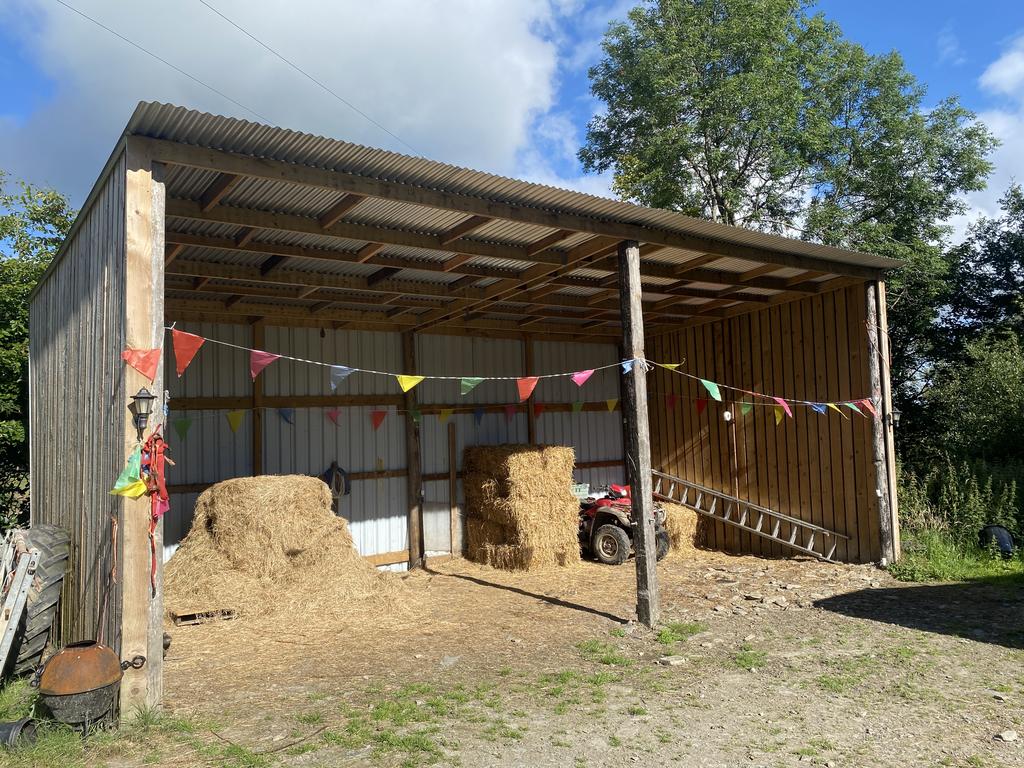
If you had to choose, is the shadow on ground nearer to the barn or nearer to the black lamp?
the barn

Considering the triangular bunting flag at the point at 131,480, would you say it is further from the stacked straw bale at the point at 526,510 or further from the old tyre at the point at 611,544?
the old tyre at the point at 611,544

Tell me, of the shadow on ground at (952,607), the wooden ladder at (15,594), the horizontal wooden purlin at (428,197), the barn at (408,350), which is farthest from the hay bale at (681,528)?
the wooden ladder at (15,594)

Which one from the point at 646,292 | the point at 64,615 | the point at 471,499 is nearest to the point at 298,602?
the point at 64,615

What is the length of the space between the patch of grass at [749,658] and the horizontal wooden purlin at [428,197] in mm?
3639

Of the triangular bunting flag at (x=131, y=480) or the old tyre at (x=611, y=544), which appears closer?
the triangular bunting flag at (x=131, y=480)

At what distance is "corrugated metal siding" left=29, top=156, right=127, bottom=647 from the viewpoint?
4551 mm

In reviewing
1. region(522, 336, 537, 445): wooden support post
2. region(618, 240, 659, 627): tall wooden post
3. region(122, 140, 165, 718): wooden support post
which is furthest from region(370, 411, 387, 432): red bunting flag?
region(122, 140, 165, 718): wooden support post

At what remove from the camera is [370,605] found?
7.07 m

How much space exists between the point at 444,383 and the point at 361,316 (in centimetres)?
181

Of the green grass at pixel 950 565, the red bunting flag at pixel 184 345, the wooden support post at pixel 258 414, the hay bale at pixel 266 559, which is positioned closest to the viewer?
the red bunting flag at pixel 184 345

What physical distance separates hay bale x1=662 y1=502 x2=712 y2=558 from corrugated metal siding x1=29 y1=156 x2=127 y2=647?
24.6 feet

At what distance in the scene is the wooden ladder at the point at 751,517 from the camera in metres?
9.53

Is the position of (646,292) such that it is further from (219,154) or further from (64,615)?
(64,615)

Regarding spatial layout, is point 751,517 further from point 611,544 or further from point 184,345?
point 184,345
